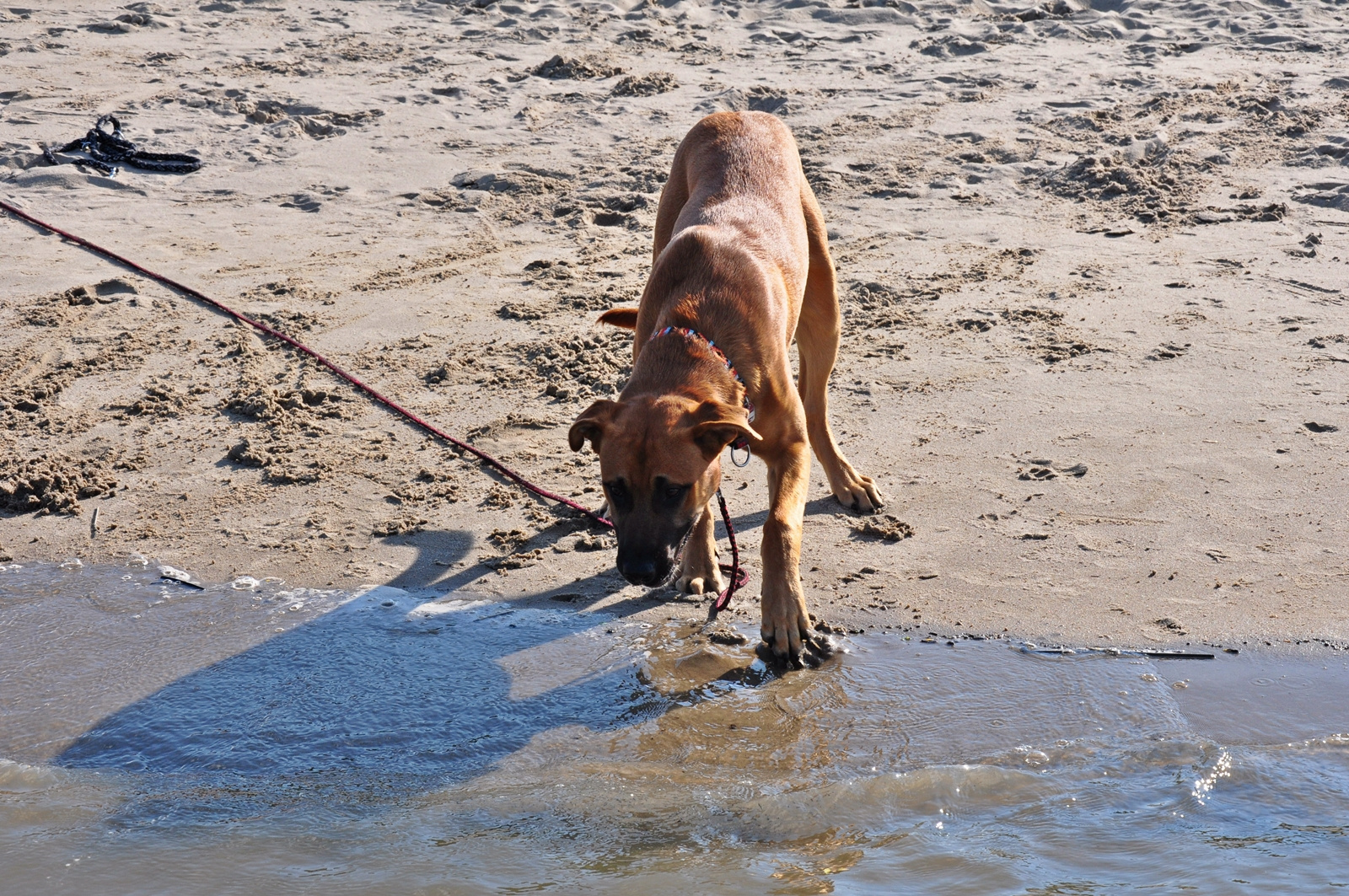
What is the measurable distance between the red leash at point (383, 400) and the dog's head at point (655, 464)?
52cm

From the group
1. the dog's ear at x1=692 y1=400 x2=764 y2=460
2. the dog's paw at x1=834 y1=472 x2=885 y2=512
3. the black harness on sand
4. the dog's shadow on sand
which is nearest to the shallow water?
the dog's shadow on sand

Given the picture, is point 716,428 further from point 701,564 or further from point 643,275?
point 643,275

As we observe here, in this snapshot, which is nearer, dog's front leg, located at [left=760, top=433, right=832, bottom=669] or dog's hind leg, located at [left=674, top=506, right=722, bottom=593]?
dog's front leg, located at [left=760, top=433, right=832, bottom=669]

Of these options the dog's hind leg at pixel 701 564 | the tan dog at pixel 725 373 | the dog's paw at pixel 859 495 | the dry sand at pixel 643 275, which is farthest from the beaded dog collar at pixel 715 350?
the dog's paw at pixel 859 495

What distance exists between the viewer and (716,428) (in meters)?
4.00

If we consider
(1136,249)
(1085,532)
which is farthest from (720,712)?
(1136,249)

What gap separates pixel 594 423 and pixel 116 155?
264 inches

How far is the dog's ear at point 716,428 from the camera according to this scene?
398cm

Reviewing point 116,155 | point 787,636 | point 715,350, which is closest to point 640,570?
point 787,636

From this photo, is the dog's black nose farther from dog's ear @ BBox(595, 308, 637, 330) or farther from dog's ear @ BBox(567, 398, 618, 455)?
dog's ear @ BBox(595, 308, 637, 330)

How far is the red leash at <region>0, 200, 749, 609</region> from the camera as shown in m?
4.68

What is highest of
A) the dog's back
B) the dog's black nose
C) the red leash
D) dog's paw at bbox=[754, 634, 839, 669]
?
the dog's back

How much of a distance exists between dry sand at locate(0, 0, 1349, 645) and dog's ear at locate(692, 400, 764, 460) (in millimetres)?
908

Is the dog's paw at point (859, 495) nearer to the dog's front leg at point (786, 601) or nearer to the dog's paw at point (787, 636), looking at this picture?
the dog's front leg at point (786, 601)
